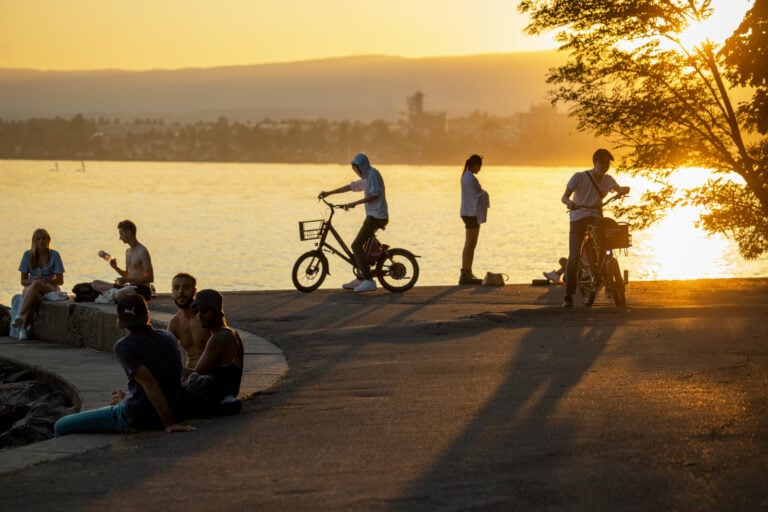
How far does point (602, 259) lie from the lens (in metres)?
15.3

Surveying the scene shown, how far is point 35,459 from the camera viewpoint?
7621 millimetres

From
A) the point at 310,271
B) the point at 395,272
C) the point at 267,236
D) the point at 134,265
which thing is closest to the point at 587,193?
the point at 395,272

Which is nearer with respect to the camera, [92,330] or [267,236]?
[92,330]

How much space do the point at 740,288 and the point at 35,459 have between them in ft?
47.7

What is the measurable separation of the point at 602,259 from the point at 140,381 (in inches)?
323

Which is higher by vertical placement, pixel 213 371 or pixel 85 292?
pixel 213 371

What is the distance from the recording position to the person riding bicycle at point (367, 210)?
61.1 feet

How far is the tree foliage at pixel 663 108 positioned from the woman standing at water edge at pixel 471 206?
1723 millimetres

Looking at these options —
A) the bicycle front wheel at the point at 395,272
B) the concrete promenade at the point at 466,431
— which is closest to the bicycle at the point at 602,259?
the concrete promenade at the point at 466,431

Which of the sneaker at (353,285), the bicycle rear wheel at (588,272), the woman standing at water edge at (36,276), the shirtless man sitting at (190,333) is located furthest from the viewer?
the sneaker at (353,285)

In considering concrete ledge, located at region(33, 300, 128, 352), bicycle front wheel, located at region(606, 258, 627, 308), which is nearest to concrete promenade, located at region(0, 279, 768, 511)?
concrete ledge, located at region(33, 300, 128, 352)

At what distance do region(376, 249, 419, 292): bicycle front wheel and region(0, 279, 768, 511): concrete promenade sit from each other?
15.6 feet

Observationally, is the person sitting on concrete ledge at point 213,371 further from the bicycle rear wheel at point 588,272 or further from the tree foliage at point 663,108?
the tree foliage at point 663,108

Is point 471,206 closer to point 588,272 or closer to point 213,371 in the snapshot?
point 588,272
